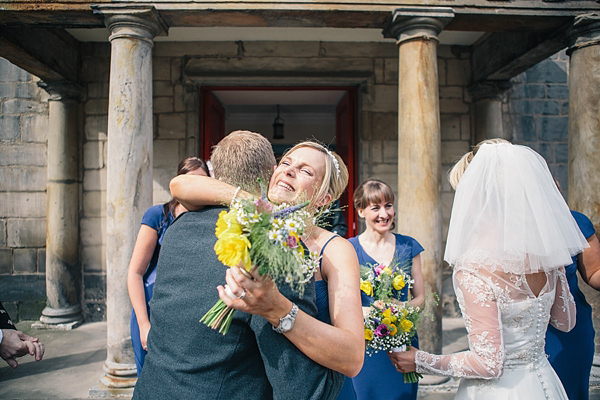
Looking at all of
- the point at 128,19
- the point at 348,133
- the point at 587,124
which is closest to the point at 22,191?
the point at 128,19

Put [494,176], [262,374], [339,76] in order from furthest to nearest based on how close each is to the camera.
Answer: [339,76] < [494,176] < [262,374]

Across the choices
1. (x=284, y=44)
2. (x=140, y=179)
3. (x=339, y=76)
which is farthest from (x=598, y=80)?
(x=140, y=179)

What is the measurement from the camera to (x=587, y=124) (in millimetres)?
4238

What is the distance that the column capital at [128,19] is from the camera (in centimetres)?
400

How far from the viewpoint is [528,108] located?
6398 millimetres

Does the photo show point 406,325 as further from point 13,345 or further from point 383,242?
point 13,345

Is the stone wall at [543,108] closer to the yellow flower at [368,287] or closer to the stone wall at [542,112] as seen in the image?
the stone wall at [542,112]

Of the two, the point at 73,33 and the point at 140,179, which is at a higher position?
the point at 73,33

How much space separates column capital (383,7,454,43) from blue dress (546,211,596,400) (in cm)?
240

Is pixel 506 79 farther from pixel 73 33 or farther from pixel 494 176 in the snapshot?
pixel 73 33

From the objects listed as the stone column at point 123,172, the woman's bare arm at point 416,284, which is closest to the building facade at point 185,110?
the stone column at point 123,172

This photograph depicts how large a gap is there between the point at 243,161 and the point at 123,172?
2.88 m

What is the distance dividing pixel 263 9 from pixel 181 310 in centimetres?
354

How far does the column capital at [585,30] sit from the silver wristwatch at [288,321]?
4.58 meters
